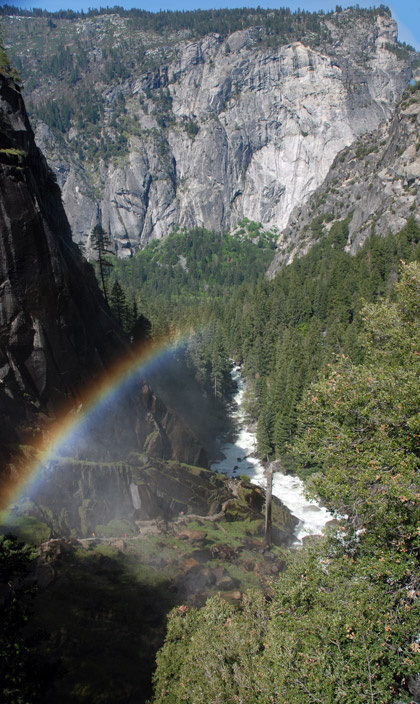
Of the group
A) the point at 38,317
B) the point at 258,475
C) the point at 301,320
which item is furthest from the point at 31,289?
the point at 301,320

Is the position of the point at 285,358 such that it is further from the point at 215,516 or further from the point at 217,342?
the point at 215,516

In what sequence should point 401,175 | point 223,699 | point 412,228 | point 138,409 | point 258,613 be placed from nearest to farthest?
point 223,699 < point 258,613 < point 138,409 < point 412,228 < point 401,175

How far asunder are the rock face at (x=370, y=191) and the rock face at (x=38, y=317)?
8381 cm

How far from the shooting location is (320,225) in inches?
5497

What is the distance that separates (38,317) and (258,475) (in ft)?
121

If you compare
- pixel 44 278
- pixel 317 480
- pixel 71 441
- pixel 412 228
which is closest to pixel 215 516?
pixel 71 441

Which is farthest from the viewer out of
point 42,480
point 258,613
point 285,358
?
point 285,358

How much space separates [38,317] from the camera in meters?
33.2

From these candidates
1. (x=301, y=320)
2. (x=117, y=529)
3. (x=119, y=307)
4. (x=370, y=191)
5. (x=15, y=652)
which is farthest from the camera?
(x=370, y=191)

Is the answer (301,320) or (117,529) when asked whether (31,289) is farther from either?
(301,320)

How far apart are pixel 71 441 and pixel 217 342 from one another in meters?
53.0

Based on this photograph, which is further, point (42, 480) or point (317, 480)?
point (42, 480)

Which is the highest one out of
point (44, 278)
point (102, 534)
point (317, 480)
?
point (44, 278)

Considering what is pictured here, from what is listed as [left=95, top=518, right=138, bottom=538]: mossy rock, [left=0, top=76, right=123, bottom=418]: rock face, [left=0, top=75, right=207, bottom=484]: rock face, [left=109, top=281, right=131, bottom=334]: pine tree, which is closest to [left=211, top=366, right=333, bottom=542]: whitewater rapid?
[left=95, top=518, right=138, bottom=538]: mossy rock
